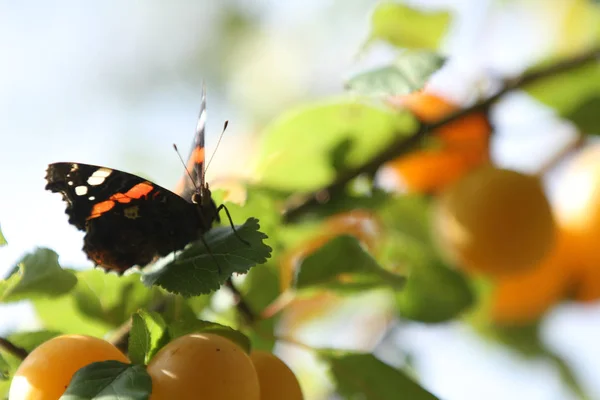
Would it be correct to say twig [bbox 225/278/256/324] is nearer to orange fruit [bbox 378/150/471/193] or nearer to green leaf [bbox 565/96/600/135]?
orange fruit [bbox 378/150/471/193]

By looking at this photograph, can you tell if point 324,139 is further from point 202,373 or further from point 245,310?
point 202,373

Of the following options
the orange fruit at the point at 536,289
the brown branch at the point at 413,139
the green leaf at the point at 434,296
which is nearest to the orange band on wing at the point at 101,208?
the brown branch at the point at 413,139

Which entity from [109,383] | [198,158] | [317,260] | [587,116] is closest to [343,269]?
[317,260]

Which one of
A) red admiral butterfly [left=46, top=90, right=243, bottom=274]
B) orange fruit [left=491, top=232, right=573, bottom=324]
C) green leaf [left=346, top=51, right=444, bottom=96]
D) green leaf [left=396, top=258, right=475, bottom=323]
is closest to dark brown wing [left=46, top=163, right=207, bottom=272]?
red admiral butterfly [left=46, top=90, right=243, bottom=274]

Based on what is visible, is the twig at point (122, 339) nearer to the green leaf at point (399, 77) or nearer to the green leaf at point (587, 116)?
the green leaf at point (399, 77)

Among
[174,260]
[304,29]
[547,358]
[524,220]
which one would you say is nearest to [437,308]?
[524,220]

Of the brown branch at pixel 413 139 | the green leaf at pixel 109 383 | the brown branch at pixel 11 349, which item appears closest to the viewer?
the green leaf at pixel 109 383

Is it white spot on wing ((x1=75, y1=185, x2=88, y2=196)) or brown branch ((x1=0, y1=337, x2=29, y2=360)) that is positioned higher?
white spot on wing ((x1=75, y1=185, x2=88, y2=196))
